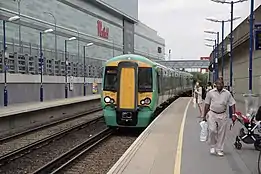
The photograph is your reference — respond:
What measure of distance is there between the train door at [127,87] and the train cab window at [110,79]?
0.85 ft

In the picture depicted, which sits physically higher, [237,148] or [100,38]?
[100,38]

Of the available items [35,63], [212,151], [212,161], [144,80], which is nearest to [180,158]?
[212,161]

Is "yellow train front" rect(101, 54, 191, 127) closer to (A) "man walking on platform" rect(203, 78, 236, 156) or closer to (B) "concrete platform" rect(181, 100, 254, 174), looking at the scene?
(B) "concrete platform" rect(181, 100, 254, 174)

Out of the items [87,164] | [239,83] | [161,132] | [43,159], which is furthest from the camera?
[239,83]

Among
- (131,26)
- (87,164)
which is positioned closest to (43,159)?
(87,164)

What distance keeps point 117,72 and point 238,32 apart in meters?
21.1

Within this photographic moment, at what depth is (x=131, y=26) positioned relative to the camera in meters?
91.6

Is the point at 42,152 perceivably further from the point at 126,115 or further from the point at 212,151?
the point at 212,151

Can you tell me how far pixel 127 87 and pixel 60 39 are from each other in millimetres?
37999

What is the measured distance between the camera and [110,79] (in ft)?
55.0

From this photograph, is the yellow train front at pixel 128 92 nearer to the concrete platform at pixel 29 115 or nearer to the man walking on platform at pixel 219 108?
the concrete platform at pixel 29 115

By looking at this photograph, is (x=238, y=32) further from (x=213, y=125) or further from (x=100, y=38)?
(x=100, y=38)

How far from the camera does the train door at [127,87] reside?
16281 millimetres

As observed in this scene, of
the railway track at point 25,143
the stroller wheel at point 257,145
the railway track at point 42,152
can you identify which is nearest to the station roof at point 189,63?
the railway track at point 25,143
